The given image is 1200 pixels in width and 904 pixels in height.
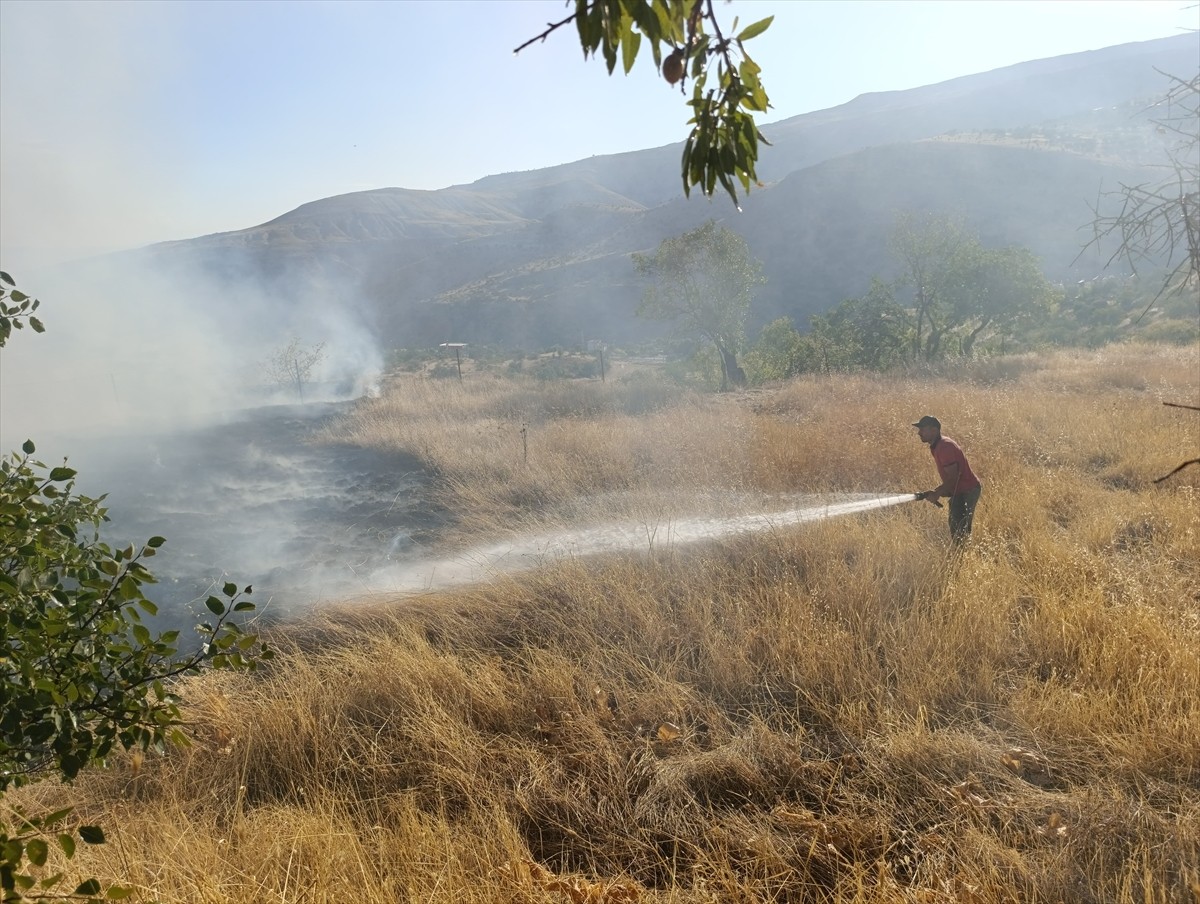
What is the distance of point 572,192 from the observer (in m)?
113

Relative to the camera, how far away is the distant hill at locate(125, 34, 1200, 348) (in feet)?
165

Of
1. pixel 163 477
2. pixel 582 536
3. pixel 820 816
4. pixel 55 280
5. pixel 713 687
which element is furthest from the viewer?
pixel 55 280

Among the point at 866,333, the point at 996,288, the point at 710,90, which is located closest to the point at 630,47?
the point at 710,90

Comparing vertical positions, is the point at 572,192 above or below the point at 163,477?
above

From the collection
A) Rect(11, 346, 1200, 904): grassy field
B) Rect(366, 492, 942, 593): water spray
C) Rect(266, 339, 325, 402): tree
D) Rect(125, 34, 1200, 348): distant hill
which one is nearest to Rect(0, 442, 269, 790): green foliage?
Rect(11, 346, 1200, 904): grassy field

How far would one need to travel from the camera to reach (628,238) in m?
66.1

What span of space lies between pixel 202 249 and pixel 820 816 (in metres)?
84.2

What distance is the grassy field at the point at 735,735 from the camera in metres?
2.56

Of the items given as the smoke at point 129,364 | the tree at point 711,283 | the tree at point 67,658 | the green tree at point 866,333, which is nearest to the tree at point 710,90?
the tree at point 67,658

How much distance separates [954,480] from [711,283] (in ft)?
61.7

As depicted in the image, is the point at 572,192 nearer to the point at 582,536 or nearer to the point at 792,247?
the point at 792,247

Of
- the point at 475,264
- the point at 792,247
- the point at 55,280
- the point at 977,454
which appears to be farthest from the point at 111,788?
the point at 475,264

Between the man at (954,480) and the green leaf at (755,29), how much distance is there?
4.09 metres

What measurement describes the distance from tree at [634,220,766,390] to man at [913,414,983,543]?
664 inches
